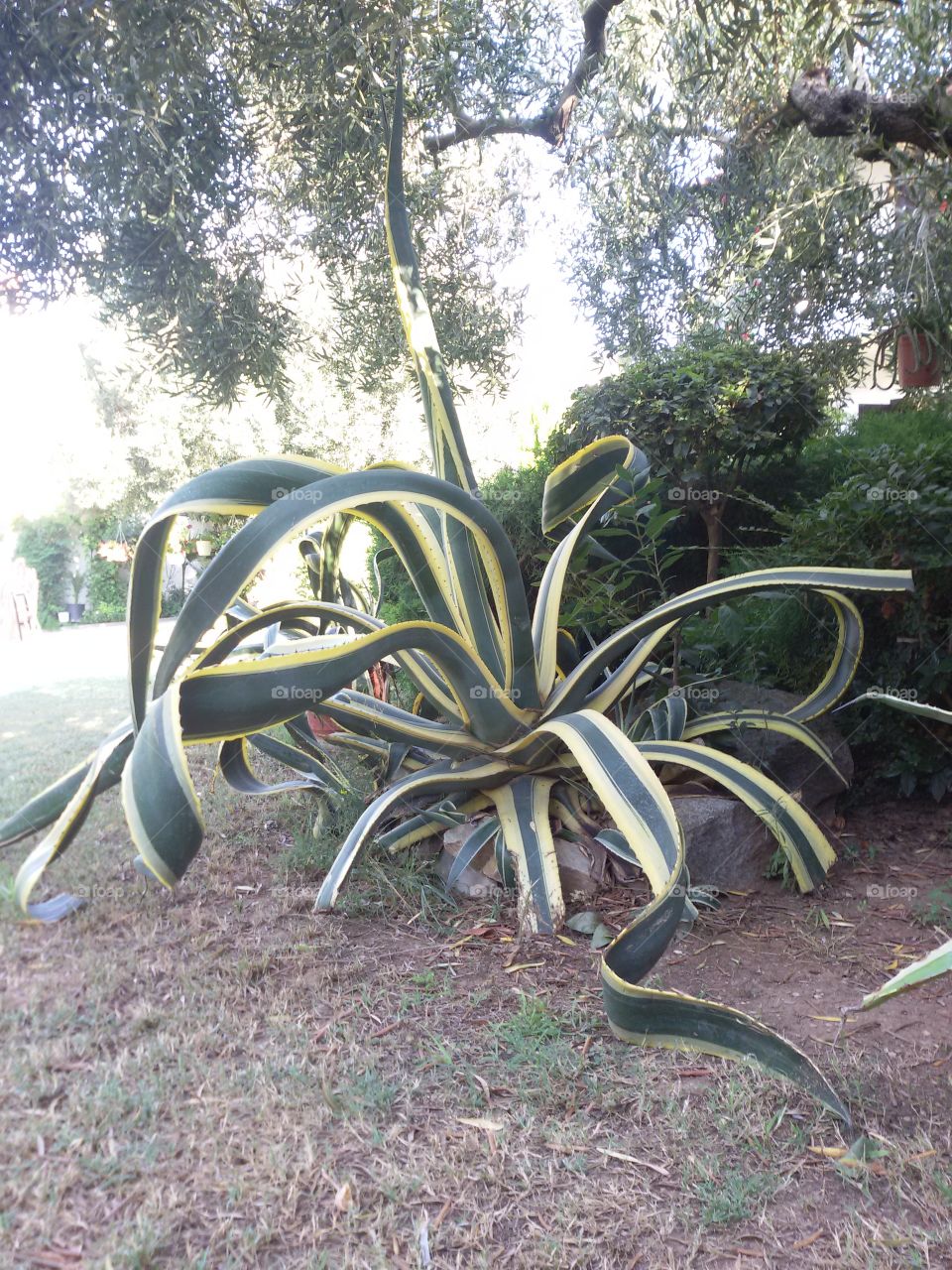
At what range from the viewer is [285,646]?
2.06 meters

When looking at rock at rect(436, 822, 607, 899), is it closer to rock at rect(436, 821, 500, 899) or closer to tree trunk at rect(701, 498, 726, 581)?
rock at rect(436, 821, 500, 899)

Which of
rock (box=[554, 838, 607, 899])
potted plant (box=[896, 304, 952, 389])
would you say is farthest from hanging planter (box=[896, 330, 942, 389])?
rock (box=[554, 838, 607, 899])

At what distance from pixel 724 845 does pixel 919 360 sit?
2318 millimetres

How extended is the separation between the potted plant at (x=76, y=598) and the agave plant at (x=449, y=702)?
0.89 ft

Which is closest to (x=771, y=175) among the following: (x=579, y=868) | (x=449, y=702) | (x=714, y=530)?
(x=714, y=530)

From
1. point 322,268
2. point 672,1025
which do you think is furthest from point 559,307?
point 672,1025

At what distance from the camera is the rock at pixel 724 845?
188cm

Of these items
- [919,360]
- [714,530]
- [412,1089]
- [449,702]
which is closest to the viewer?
[412,1089]

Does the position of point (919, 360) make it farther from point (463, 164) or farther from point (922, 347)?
point (463, 164)

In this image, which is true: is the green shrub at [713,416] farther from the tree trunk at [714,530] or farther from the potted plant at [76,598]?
the potted plant at [76,598]

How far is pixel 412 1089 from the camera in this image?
1146mm

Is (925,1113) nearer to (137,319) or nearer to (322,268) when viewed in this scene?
(137,319)

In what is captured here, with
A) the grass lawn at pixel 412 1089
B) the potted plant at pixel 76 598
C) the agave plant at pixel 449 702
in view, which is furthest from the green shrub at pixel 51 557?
the agave plant at pixel 449 702

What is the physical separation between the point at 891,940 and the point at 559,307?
3245 millimetres
